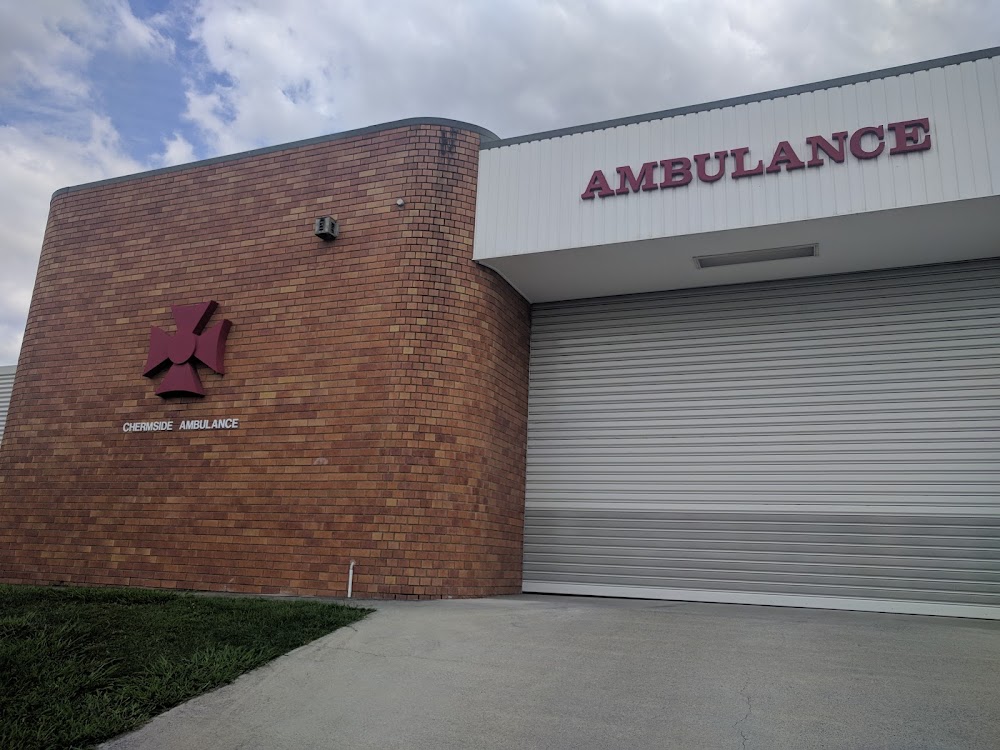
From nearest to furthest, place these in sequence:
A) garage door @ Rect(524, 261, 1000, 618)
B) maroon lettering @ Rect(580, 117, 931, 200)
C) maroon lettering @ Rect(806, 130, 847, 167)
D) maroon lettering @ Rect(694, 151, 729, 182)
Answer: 1. maroon lettering @ Rect(580, 117, 931, 200)
2. maroon lettering @ Rect(806, 130, 847, 167)
3. maroon lettering @ Rect(694, 151, 729, 182)
4. garage door @ Rect(524, 261, 1000, 618)

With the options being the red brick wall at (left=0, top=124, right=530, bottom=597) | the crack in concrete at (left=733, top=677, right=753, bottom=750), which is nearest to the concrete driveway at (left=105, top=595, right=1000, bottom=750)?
the crack in concrete at (left=733, top=677, right=753, bottom=750)

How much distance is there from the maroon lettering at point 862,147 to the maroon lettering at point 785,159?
1.97 feet

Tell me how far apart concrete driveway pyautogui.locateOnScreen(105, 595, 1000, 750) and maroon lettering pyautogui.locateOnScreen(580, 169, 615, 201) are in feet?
18.1

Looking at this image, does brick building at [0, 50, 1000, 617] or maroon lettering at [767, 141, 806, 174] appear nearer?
maroon lettering at [767, 141, 806, 174]

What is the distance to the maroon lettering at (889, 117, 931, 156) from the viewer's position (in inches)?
368

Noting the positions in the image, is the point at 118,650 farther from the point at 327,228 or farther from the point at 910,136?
the point at 910,136

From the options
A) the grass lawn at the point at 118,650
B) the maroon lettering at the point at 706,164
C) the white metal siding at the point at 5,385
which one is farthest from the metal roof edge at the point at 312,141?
the white metal siding at the point at 5,385

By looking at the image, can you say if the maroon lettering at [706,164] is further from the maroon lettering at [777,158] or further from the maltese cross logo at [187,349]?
the maltese cross logo at [187,349]

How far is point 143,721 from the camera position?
5238mm

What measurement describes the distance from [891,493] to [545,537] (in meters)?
4.79

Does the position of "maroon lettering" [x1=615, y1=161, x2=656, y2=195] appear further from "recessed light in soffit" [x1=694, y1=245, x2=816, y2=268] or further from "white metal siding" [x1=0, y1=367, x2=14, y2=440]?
"white metal siding" [x1=0, y1=367, x2=14, y2=440]

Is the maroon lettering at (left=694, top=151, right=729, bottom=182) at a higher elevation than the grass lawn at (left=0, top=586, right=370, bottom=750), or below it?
higher

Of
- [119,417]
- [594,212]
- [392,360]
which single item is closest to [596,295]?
[594,212]

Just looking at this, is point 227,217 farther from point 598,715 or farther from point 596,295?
point 598,715
